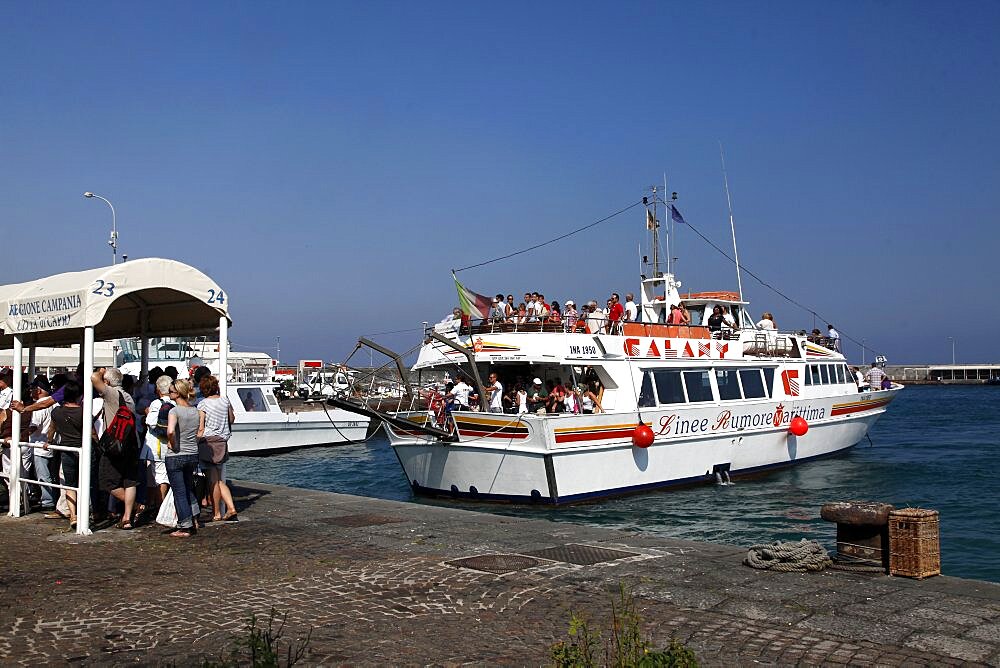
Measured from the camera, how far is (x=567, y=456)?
1756 centimetres

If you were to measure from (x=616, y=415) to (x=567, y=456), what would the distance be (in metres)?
1.46

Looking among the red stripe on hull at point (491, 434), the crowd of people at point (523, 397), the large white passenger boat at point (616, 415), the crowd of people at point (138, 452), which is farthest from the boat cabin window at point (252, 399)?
the crowd of people at point (138, 452)

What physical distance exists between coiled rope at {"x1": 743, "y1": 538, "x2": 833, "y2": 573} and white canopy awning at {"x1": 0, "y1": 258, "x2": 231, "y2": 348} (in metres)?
6.81

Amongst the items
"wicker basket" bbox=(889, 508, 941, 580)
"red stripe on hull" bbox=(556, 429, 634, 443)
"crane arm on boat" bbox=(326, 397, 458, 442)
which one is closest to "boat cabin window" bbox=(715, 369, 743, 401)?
"red stripe on hull" bbox=(556, 429, 634, 443)

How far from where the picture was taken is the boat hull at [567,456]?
686 inches

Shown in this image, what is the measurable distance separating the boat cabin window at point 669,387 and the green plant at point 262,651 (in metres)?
14.4

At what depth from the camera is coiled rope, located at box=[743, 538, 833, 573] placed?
7.79 metres

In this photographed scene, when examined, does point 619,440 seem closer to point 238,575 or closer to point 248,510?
point 248,510

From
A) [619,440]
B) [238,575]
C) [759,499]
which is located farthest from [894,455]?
[238,575]

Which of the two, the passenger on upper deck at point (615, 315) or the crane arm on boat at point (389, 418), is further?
the passenger on upper deck at point (615, 315)

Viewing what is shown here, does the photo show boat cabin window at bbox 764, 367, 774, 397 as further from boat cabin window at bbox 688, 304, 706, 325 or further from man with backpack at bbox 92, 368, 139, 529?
man with backpack at bbox 92, 368, 139, 529

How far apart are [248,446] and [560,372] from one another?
17.1 metres

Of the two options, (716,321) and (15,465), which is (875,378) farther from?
(15,465)

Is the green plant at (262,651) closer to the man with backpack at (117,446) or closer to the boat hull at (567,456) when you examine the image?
the man with backpack at (117,446)
